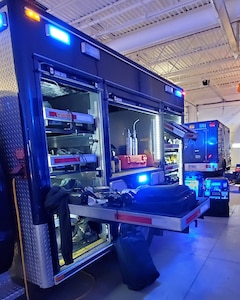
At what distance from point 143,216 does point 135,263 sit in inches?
42.6

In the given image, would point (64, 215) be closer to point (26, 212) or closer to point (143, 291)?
point (26, 212)

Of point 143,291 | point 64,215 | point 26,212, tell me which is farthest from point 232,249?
point 26,212

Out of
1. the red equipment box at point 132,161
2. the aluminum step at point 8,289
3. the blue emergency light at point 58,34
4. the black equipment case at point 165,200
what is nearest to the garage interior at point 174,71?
the blue emergency light at point 58,34

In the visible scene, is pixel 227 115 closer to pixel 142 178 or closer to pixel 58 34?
pixel 142 178

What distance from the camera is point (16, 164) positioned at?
2174mm

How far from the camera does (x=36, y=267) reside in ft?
7.10

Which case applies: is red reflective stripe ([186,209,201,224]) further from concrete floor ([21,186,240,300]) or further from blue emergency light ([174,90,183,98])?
blue emergency light ([174,90,183,98])

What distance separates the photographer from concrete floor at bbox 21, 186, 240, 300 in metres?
2.53

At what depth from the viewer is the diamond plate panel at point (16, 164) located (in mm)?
2094

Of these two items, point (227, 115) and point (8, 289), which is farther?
point (227, 115)

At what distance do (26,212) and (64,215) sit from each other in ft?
1.27

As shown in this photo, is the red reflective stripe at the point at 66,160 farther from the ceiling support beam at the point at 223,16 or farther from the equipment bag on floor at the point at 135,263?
the ceiling support beam at the point at 223,16

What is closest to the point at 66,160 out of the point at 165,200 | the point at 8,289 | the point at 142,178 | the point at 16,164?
the point at 16,164

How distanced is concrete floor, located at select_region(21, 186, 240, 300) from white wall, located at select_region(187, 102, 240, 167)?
39.8 feet
